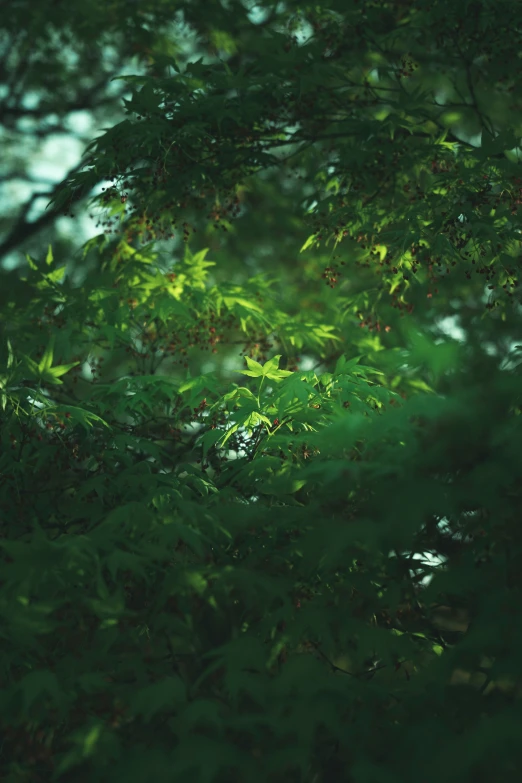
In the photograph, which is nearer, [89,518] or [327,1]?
[89,518]

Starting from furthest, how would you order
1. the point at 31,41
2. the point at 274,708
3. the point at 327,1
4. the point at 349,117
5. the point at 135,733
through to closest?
the point at 31,41
the point at 327,1
the point at 349,117
the point at 135,733
the point at 274,708

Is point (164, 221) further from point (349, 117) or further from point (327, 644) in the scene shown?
point (327, 644)

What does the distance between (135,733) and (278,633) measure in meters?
0.77

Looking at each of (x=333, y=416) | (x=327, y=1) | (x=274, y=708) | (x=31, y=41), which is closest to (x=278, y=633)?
(x=274, y=708)

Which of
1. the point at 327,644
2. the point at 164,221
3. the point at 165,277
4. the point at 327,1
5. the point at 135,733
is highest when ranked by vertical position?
the point at 327,1

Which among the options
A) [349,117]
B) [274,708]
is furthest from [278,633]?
[349,117]

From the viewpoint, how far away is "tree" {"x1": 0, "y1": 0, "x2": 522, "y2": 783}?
267 centimetres

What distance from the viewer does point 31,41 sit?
851 centimetres

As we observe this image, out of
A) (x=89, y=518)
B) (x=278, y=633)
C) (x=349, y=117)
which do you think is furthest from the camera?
(x=349, y=117)

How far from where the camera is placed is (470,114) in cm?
764

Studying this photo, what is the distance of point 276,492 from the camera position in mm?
3336

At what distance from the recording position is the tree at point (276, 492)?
105 inches

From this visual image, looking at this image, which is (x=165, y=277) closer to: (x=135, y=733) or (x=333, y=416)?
(x=333, y=416)

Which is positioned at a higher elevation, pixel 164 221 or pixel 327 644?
pixel 164 221
